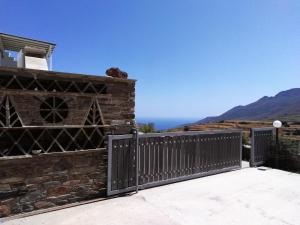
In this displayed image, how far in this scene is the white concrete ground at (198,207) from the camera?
13.8 ft

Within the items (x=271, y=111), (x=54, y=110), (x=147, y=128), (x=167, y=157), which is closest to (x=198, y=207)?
(x=167, y=157)

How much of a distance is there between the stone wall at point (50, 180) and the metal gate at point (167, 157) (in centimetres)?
33

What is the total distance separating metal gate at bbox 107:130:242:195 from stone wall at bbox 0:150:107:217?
0.33 metres

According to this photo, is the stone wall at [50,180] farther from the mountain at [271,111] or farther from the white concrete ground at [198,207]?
the mountain at [271,111]

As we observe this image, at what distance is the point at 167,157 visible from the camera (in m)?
6.17

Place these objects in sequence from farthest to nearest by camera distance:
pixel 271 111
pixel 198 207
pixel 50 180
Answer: pixel 271 111
pixel 198 207
pixel 50 180

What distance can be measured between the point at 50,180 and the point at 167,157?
107 inches

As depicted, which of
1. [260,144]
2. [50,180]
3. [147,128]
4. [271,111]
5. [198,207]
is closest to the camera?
[50,180]

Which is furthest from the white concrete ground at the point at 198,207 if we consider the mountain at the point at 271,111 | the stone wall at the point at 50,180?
the mountain at the point at 271,111

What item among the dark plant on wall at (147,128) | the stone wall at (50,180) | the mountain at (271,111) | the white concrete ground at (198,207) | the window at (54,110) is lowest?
the white concrete ground at (198,207)

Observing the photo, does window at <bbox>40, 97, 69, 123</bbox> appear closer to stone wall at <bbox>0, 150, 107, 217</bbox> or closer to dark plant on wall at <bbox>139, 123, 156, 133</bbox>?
stone wall at <bbox>0, 150, 107, 217</bbox>

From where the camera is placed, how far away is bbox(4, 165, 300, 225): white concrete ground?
420 cm

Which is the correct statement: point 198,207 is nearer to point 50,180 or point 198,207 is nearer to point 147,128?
point 50,180

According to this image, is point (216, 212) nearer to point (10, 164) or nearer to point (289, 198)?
point (289, 198)
